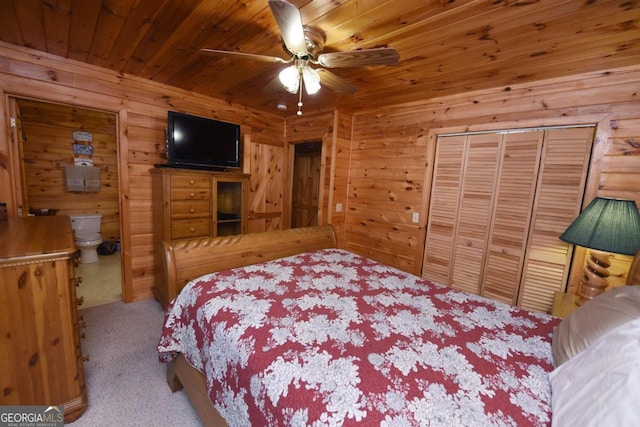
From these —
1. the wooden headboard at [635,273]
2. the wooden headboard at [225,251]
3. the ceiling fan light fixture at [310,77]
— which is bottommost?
the wooden headboard at [225,251]

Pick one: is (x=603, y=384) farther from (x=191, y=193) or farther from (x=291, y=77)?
(x=191, y=193)

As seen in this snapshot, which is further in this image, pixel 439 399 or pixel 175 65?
pixel 175 65

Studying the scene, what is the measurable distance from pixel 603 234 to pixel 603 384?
133 centimetres

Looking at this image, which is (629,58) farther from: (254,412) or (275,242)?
(254,412)

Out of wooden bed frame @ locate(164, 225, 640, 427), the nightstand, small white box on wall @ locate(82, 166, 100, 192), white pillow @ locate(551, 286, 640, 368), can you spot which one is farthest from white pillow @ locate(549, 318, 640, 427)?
small white box on wall @ locate(82, 166, 100, 192)

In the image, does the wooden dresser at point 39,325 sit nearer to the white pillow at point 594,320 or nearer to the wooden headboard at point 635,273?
the white pillow at point 594,320

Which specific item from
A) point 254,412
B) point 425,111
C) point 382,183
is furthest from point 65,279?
point 425,111

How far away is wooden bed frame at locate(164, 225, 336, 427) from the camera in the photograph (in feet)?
4.69

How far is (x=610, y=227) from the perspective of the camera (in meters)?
1.57

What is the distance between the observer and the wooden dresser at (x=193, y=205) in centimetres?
254

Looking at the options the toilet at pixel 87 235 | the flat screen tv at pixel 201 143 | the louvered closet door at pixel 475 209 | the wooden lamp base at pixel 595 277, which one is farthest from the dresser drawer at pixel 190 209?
the wooden lamp base at pixel 595 277

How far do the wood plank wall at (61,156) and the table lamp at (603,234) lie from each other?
5.14 metres

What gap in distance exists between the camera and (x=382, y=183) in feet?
10.1

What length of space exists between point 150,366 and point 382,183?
2794 millimetres
